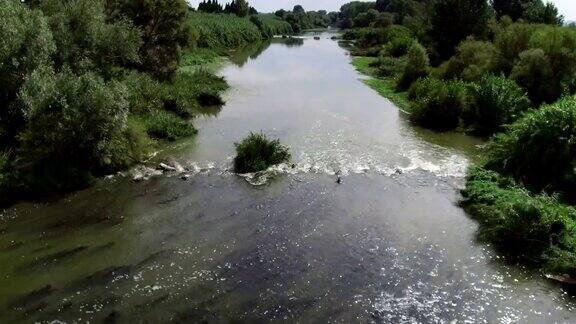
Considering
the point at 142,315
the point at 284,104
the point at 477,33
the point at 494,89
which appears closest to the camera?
the point at 142,315

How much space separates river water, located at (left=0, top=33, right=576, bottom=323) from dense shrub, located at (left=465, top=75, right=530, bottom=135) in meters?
6.01

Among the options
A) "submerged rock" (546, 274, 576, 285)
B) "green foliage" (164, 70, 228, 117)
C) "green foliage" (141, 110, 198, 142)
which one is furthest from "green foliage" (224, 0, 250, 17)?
"submerged rock" (546, 274, 576, 285)

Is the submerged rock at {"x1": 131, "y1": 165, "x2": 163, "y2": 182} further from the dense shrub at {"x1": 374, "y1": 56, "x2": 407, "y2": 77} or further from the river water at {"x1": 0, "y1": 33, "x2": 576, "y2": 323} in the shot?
the dense shrub at {"x1": 374, "y1": 56, "x2": 407, "y2": 77}

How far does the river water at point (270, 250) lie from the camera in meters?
12.7

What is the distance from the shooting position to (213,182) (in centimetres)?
2111

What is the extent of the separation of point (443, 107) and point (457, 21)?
2579cm

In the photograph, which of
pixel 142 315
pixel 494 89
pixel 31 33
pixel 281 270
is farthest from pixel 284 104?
pixel 142 315

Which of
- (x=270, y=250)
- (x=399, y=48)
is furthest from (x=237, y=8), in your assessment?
(x=270, y=250)

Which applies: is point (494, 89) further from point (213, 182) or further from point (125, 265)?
point (125, 265)

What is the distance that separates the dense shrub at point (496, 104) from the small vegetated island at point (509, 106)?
64 mm

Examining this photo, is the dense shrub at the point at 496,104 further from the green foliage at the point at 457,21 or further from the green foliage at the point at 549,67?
the green foliage at the point at 457,21

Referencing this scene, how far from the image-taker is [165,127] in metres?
26.7

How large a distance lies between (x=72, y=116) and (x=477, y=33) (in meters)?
46.6

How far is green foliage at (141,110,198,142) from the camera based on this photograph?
26297 millimetres
